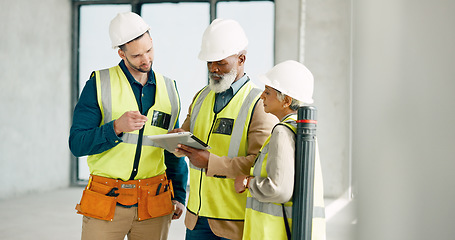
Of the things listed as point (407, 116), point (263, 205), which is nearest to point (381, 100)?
point (407, 116)

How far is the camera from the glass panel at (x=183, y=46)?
805cm

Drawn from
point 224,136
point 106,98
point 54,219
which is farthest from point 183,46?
point 224,136

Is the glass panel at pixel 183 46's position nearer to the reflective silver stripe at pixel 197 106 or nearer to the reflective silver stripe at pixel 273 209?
the reflective silver stripe at pixel 197 106

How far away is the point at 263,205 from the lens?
67.0 inches

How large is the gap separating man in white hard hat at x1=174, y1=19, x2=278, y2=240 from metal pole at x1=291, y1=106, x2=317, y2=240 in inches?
11.2

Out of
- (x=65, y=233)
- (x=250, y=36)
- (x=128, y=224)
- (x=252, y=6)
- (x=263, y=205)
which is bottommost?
(x=65, y=233)

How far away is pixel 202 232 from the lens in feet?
6.46

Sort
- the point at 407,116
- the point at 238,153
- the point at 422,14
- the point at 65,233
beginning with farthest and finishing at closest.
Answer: the point at 65,233
the point at 238,153
the point at 407,116
the point at 422,14

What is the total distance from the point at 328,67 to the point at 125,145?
18.8 ft

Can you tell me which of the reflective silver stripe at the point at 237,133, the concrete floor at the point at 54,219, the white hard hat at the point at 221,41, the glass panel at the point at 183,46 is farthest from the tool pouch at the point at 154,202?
the glass panel at the point at 183,46

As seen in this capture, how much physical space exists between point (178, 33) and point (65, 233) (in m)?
4.47

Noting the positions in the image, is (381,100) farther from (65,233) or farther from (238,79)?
(65,233)

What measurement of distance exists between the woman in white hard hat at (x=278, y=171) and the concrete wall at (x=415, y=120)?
318 mm

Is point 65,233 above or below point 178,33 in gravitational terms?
below
